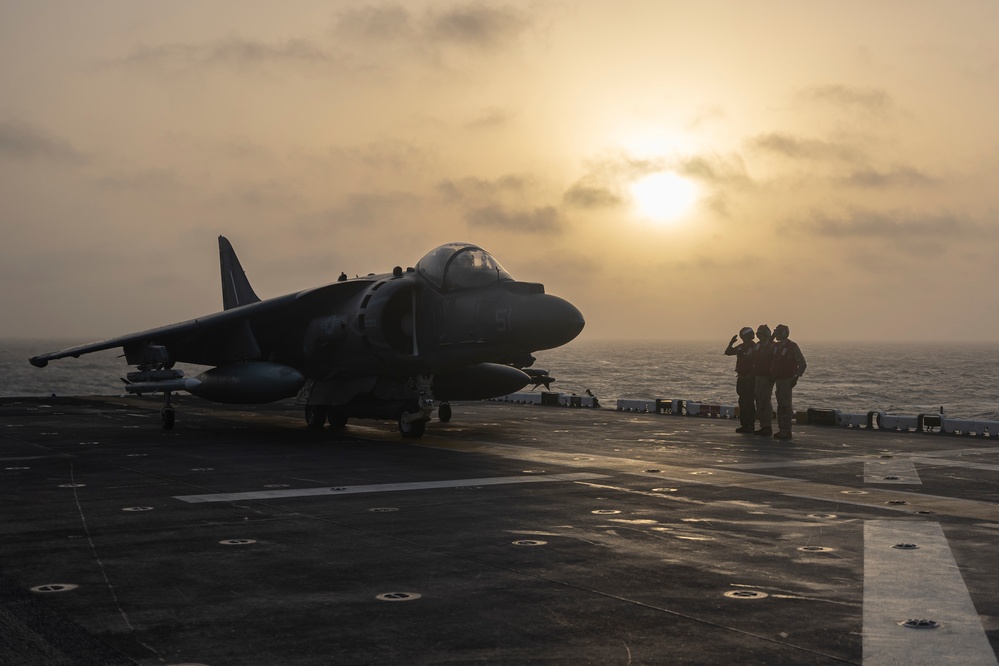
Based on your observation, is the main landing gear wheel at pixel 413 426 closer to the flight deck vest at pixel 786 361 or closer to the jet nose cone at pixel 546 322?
the jet nose cone at pixel 546 322

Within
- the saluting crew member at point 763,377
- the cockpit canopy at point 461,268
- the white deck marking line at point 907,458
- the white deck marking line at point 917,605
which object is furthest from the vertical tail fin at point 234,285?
the white deck marking line at point 917,605

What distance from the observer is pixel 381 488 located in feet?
44.5

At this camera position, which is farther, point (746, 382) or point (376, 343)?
point (746, 382)

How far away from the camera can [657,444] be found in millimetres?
19891

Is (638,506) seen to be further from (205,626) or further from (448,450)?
(448,450)

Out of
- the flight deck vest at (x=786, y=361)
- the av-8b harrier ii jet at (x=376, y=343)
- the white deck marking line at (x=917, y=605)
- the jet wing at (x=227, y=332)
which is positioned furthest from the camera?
the jet wing at (x=227, y=332)

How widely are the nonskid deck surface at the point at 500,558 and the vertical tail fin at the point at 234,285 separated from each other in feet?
44.2

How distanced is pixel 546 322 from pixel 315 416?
779 cm

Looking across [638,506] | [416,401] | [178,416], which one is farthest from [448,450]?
[178,416]

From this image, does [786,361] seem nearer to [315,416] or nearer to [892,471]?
[892,471]

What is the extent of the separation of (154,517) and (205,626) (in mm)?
4895

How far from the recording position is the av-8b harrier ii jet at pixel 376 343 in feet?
67.2

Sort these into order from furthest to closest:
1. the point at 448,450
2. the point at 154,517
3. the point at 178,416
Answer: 1. the point at 178,416
2. the point at 448,450
3. the point at 154,517

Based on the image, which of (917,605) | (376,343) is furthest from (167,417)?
(917,605)
